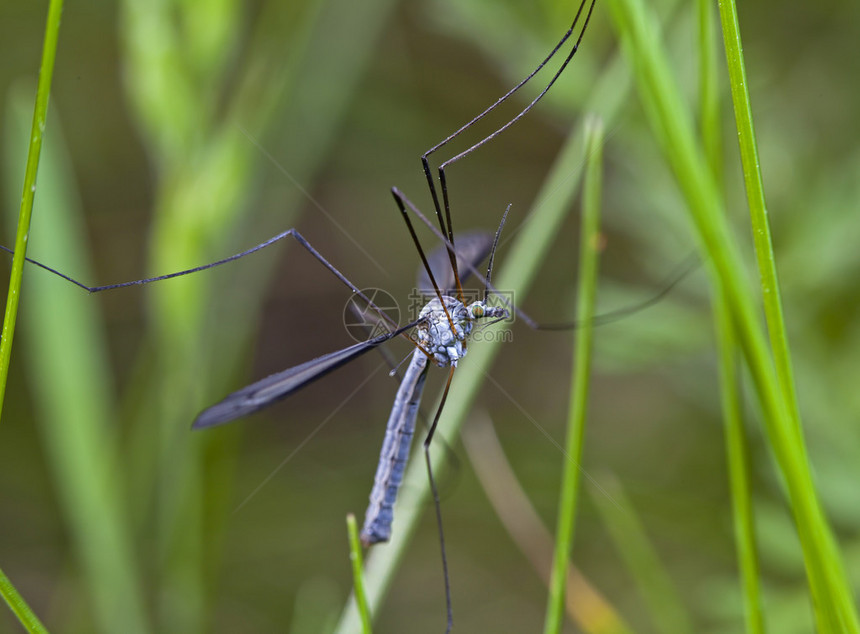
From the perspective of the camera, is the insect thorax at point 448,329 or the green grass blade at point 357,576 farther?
the insect thorax at point 448,329

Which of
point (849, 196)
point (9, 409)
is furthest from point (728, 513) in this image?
point (9, 409)

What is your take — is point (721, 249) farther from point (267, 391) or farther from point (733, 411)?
point (267, 391)

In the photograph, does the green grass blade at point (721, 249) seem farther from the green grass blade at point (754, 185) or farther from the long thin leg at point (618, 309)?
the long thin leg at point (618, 309)

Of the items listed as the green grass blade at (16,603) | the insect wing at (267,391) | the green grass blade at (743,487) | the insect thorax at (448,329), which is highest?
the insect thorax at (448,329)

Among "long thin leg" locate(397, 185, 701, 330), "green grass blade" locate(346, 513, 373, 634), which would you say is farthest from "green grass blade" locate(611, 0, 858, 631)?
"long thin leg" locate(397, 185, 701, 330)

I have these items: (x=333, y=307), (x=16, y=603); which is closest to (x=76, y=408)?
(x=16, y=603)

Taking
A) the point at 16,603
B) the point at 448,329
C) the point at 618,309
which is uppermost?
the point at 618,309

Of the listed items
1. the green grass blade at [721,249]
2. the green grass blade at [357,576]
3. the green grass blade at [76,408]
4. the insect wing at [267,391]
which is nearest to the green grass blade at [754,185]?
the green grass blade at [721,249]
